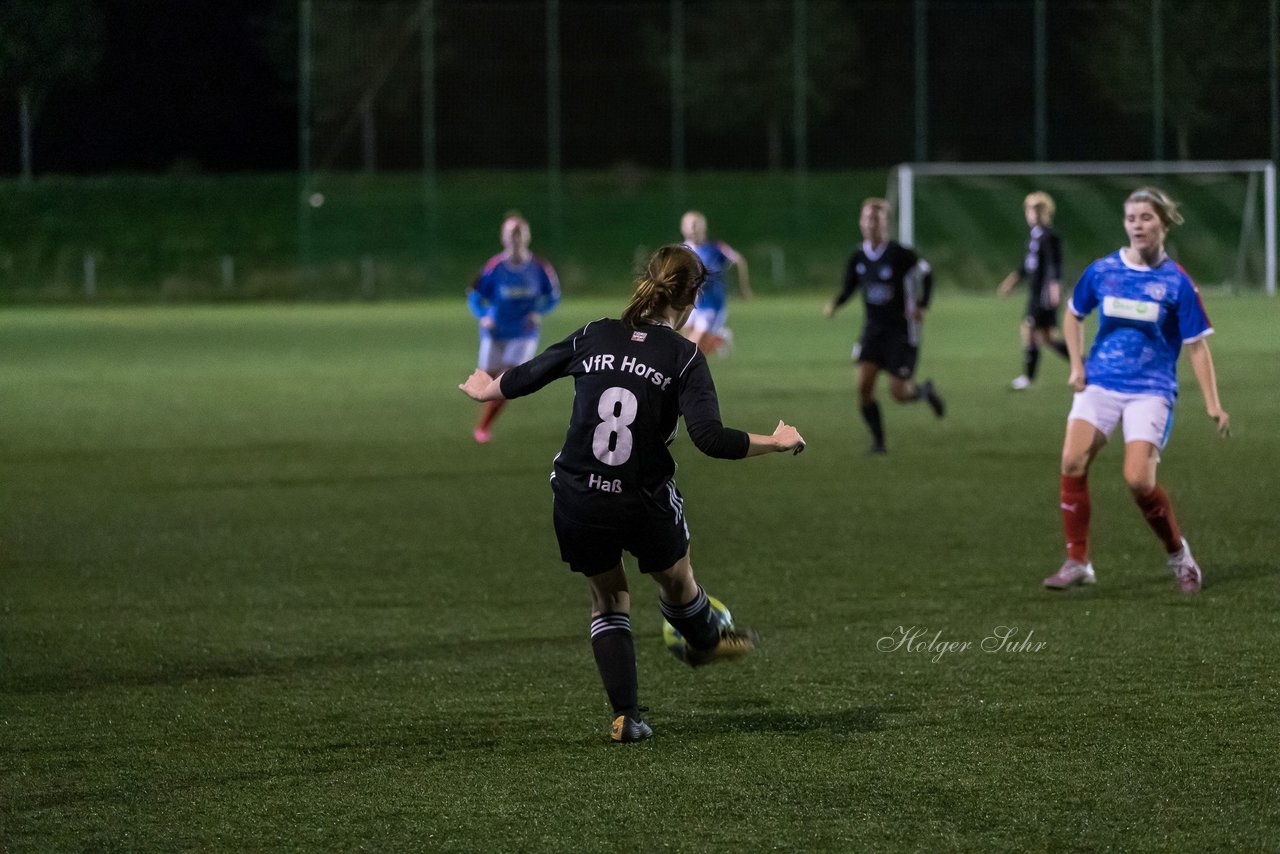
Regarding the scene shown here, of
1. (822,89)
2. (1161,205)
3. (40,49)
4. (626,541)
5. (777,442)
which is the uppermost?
(40,49)

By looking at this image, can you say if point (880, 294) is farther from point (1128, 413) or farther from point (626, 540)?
point (626, 540)

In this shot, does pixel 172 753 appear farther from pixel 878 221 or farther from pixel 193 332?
pixel 193 332

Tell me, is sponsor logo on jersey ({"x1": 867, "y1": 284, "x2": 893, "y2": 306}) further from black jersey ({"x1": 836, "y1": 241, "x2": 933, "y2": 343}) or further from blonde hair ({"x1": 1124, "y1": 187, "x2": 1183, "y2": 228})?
blonde hair ({"x1": 1124, "y1": 187, "x2": 1183, "y2": 228})

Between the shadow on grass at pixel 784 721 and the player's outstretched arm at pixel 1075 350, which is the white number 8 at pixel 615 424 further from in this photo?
the player's outstretched arm at pixel 1075 350

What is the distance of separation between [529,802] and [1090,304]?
4.13 metres

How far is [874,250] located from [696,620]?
8.28 meters

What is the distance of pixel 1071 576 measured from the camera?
8.20m

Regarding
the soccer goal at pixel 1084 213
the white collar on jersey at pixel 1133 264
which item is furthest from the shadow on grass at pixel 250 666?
the soccer goal at pixel 1084 213

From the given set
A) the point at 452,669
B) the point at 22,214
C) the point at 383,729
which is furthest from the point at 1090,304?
the point at 22,214

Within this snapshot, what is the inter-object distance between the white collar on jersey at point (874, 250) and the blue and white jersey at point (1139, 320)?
5551mm

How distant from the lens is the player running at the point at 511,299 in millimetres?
15180

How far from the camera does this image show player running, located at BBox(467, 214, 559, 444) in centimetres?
1518

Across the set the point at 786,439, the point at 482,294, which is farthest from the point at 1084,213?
the point at 786,439

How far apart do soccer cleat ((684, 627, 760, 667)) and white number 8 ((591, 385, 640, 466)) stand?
84 centimetres
